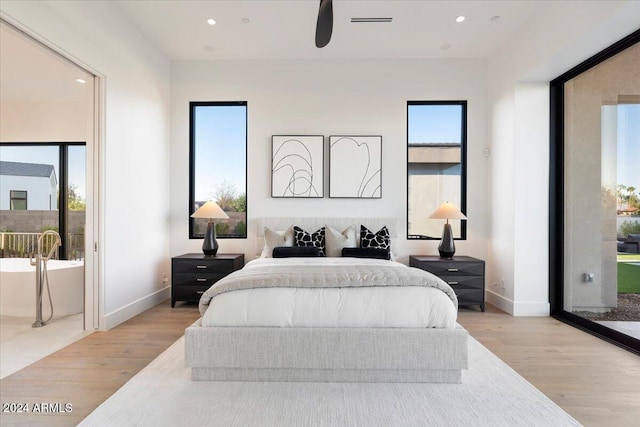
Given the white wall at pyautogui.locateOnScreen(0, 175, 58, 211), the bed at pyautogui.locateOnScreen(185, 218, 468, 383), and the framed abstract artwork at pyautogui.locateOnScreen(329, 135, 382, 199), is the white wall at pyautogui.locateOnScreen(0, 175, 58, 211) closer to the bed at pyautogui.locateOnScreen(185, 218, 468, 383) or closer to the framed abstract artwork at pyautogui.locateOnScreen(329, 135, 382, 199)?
the framed abstract artwork at pyautogui.locateOnScreen(329, 135, 382, 199)

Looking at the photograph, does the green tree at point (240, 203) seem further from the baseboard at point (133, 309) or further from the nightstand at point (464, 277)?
the nightstand at point (464, 277)

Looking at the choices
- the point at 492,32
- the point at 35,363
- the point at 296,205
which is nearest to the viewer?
the point at 35,363

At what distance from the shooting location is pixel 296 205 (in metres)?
4.40

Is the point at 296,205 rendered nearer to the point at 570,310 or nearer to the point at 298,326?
the point at 298,326

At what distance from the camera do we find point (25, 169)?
4836 mm

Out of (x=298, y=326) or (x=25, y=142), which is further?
(x=25, y=142)

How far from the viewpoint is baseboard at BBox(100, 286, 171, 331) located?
3162 mm

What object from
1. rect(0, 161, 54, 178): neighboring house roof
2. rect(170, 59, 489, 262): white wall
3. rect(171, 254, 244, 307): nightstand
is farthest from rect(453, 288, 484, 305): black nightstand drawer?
→ rect(0, 161, 54, 178): neighboring house roof

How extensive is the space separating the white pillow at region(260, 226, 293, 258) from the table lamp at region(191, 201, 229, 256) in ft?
1.83

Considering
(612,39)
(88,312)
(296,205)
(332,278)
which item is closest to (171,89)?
(296,205)

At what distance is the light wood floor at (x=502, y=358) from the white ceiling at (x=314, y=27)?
315 cm

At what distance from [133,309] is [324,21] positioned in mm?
3375

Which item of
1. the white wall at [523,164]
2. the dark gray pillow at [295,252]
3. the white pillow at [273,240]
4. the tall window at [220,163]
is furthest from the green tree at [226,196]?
the white wall at [523,164]

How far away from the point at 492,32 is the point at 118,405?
15.6 ft
